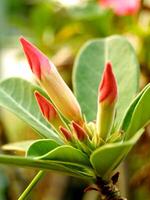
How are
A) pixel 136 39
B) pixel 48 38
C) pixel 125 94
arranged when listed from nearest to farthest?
1. pixel 125 94
2. pixel 136 39
3. pixel 48 38

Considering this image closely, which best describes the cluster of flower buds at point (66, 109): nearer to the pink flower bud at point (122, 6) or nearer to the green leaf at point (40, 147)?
the green leaf at point (40, 147)

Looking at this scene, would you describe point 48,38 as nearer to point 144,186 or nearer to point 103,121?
point 144,186

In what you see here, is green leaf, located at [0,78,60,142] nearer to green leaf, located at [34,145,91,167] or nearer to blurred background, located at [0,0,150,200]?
green leaf, located at [34,145,91,167]

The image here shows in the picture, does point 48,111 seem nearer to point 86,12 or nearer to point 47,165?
point 47,165

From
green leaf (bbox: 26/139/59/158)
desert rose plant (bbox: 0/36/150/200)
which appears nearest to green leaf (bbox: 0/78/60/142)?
desert rose plant (bbox: 0/36/150/200)

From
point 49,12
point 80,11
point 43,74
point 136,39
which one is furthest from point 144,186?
point 49,12

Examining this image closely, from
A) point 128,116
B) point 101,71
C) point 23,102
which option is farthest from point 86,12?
point 128,116

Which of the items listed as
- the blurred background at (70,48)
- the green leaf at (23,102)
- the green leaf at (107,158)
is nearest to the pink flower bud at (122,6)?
the blurred background at (70,48)
